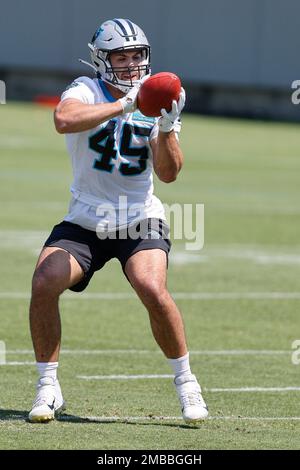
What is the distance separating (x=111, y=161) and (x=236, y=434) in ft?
5.97

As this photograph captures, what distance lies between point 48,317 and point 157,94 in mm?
1425

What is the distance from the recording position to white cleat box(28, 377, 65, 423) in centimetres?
728

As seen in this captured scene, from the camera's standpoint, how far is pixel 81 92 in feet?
25.1

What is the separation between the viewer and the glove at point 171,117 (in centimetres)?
736

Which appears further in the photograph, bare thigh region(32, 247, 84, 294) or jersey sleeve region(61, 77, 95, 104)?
jersey sleeve region(61, 77, 95, 104)

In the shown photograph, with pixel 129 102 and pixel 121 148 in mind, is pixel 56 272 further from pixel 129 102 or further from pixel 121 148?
pixel 129 102

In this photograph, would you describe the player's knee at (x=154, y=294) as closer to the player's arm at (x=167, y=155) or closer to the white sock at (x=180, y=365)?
the white sock at (x=180, y=365)

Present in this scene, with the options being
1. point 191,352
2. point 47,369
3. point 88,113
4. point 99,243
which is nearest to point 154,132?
point 88,113

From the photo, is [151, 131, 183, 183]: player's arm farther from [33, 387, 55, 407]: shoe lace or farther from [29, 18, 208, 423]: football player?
[33, 387, 55, 407]: shoe lace

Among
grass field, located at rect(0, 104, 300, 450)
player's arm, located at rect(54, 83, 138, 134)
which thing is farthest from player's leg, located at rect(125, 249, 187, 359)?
player's arm, located at rect(54, 83, 138, 134)

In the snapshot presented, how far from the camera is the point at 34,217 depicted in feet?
58.8

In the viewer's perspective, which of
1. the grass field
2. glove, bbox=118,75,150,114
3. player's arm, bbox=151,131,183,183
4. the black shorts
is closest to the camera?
the grass field

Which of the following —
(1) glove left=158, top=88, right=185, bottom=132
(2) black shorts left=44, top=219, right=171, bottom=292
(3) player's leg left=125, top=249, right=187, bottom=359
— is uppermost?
(1) glove left=158, top=88, right=185, bottom=132

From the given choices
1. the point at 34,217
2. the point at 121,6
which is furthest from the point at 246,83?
the point at 34,217
